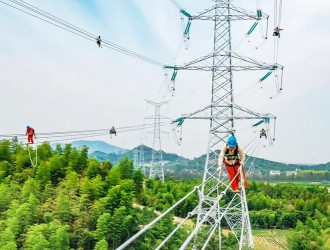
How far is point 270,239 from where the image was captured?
47.6 meters

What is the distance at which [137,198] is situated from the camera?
129 ft

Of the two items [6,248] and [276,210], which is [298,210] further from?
[6,248]

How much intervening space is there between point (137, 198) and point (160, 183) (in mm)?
12571

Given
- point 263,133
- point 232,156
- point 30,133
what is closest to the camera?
point 232,156

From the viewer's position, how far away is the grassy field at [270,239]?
42.6 meters

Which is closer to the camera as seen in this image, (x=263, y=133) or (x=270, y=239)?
(x=263, y=133)

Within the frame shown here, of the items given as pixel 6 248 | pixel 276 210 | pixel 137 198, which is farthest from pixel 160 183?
pixel 6 248

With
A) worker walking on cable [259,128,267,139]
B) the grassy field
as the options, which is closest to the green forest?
the grassy field

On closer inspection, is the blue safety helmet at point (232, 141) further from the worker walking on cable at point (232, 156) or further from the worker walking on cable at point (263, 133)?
the worker walking on cable at point (263, 133)

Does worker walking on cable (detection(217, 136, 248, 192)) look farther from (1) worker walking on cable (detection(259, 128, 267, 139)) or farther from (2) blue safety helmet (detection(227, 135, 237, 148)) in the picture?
(1) worker walking on cable (detection(259, 128, 267, 139))

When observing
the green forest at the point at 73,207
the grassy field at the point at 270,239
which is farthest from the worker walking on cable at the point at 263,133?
the grassy field at the point at 270,239

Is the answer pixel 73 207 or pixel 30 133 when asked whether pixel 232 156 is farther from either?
pixel 73 207

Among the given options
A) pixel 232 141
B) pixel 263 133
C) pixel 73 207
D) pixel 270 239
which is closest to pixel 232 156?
pixel 232 141

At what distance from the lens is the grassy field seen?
42.6m
